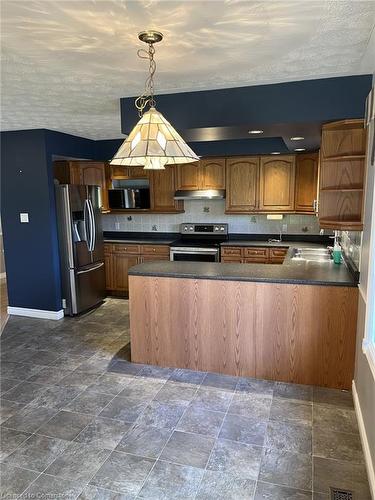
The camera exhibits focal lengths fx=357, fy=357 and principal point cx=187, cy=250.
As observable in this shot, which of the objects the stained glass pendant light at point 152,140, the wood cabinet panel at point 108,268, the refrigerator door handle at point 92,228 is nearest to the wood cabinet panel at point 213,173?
the refrigerator door handle at point 92,228

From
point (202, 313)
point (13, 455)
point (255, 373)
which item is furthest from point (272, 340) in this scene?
point (13, 455)

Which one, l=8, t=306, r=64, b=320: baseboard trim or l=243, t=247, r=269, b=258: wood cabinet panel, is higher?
l=243, t=247, r=269, b=258: wood cabinet panel

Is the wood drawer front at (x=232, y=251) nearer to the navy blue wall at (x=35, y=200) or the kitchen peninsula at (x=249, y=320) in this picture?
the navy blue wall at (x=35, y=200)

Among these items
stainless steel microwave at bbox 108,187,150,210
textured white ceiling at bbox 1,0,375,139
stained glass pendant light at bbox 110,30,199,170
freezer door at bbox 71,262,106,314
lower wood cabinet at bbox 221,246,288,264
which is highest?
textured white ceiling at bbox 1,0,375,139

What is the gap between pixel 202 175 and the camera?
5.34 metres

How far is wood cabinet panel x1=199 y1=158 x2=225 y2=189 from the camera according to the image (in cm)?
527

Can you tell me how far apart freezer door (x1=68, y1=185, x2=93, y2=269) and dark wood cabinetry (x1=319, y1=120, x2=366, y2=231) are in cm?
312

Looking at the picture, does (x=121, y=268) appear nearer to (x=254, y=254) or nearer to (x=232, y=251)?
(x=232, y=251)

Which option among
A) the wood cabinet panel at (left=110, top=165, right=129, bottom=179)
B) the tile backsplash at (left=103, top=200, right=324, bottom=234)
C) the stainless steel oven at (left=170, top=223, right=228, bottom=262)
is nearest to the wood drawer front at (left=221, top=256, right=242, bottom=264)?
the stainless steel oven at (left=170, top=223, right=228, bottom=262)

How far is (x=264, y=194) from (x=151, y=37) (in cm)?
350

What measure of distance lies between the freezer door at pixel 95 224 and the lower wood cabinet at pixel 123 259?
13.1 inches

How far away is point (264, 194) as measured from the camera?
515 centimetres

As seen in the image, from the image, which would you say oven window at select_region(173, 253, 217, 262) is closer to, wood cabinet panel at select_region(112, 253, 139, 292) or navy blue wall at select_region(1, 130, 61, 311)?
wood cabinet panel at select_region(112, 253, 139, 292)

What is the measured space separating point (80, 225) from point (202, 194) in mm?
1792
